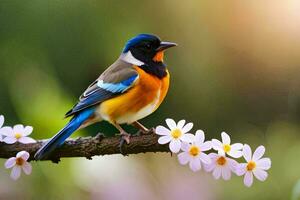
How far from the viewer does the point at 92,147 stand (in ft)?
2.56

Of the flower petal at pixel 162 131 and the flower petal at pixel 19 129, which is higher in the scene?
the flower petal at pixel 162 131

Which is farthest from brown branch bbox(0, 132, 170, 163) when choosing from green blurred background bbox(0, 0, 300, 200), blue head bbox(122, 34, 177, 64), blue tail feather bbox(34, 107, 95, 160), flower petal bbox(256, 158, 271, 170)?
green blurred background bbox(0, 0, 300, 200)

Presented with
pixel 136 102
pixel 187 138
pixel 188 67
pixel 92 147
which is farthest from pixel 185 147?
pixel 188 67

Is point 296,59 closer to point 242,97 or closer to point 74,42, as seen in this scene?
point 242,97

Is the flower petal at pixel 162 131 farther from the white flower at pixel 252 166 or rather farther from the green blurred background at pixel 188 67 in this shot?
the green blurred background at pixel 188 67

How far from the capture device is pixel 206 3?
2693mm

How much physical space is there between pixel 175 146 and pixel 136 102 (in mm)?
260

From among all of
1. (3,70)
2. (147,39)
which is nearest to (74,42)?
(3,70)

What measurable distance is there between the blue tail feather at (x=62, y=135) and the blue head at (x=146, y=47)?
0.15 meters

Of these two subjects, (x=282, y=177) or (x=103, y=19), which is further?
(x=103, y=19)

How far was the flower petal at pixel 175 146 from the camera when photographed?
69 cm

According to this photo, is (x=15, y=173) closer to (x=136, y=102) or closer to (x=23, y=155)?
(x=23, y=155)

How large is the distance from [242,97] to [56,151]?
6.07 ft

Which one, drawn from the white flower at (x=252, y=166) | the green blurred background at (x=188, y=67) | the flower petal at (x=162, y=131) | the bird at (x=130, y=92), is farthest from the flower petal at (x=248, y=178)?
the green blurred background at (x=188, y=67)
